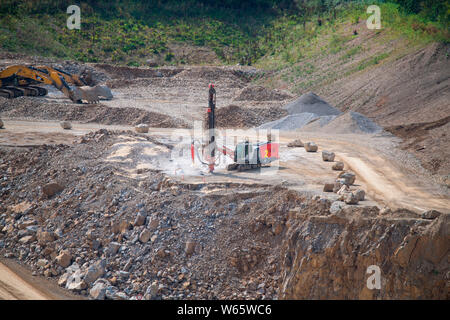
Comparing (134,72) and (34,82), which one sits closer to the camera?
(34,82)

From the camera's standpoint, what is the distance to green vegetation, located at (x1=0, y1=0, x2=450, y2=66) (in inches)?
1523

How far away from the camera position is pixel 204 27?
5691 centimetres

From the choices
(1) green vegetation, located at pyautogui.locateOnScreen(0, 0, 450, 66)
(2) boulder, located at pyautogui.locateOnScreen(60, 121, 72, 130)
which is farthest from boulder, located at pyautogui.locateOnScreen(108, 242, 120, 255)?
(1) green vegetation, located at pyautogui.locateOnScreen(0, 0, 450, 66)

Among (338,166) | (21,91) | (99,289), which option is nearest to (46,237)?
(99,289)

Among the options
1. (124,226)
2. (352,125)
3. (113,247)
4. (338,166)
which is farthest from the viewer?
(352,125)

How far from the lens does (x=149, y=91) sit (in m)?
36.4

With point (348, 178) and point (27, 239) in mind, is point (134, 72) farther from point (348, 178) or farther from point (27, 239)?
point (348, 178)

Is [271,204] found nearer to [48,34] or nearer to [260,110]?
[260,110]

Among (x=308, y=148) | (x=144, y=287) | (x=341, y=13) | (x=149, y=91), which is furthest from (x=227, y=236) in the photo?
(x=341, y=13)

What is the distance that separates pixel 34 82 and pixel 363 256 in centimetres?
2530

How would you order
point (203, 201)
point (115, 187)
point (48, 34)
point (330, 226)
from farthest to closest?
point (48, 34)
point (115, 187)
point (203, 201)
point (330, 226)

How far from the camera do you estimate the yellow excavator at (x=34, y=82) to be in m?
29.1
